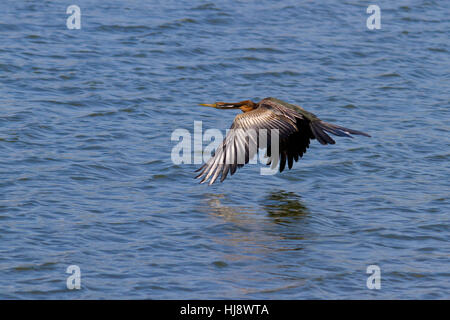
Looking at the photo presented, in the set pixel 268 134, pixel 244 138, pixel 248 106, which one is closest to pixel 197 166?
pixel 248 106

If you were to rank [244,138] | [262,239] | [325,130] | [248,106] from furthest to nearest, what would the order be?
[248,106], [325,130], [244,138], [262,239]

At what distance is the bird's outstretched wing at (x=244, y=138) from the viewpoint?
27.8ft

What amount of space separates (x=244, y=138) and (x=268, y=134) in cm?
44

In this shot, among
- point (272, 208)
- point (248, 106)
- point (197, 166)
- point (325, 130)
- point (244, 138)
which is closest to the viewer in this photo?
point (244, 138)

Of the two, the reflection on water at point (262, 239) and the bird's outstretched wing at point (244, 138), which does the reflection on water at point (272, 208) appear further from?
the bird's outstretched wing at point (244, 138)

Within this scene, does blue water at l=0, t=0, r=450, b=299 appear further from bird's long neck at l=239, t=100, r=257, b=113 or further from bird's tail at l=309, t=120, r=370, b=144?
bird's long neck at l=239, t=100, r=257, b=113

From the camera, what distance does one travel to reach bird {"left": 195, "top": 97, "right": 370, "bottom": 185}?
8516 millimetres

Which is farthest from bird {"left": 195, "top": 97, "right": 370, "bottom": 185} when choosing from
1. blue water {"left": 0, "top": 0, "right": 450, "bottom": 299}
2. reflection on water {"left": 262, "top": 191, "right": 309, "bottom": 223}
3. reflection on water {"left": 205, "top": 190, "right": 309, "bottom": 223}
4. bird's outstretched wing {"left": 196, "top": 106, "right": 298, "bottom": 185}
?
reflection on water {"left": 262, "top": 191, "right": 309, "bottom": 223}

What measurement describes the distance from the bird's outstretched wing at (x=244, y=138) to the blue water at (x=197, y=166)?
500 mm

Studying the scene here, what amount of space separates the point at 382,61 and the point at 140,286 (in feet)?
31.9

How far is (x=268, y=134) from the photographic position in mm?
8961

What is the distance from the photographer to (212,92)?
1305cm

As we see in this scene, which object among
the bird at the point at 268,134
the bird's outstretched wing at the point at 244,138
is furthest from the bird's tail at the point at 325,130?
the bird's outstretched wing at the point at 244,138

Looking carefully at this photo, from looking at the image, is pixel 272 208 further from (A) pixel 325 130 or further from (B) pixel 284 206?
(A) pixel 325 130
